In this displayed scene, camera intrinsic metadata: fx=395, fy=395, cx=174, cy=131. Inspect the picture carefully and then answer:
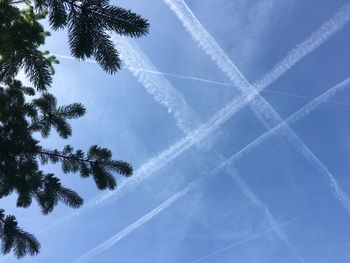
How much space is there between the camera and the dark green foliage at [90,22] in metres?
4.65

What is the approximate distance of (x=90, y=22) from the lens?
4684 mm

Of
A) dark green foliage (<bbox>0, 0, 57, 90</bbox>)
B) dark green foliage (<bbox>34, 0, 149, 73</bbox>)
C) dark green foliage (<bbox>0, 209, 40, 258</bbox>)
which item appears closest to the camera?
dark green foliage (<bbox>34, 0, 149, 73</bbox>)

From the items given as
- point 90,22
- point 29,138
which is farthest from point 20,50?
point 29,138

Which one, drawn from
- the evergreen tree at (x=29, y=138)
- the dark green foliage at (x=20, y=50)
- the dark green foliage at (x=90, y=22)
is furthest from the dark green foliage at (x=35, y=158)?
the dark green foliage at (x=90, y=22)

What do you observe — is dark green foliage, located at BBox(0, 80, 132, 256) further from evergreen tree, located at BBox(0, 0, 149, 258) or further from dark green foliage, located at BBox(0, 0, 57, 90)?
dark green foliage, located at BBox(0, 0, 57, 90)

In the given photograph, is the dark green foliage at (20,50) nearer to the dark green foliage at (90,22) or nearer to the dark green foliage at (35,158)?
the dark green foliage at (90,22)

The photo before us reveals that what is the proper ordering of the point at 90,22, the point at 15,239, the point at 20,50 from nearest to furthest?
1. the point at 90,22
2. the point at 20,50
3. the point at 15,239

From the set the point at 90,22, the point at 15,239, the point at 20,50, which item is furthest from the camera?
the point at 15,239

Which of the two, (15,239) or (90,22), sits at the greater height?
(90,22)

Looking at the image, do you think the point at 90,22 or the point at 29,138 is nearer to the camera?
the point at 90,22

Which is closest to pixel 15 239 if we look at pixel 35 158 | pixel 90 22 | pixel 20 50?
pixel 35 158

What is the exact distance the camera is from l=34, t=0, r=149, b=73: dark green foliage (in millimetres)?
4652

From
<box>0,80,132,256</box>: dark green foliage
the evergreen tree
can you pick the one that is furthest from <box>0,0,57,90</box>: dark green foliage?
<box>0,80,132,256</box>: dark green foliage

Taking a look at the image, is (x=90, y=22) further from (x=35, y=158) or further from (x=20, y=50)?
(x=35, y=158)
